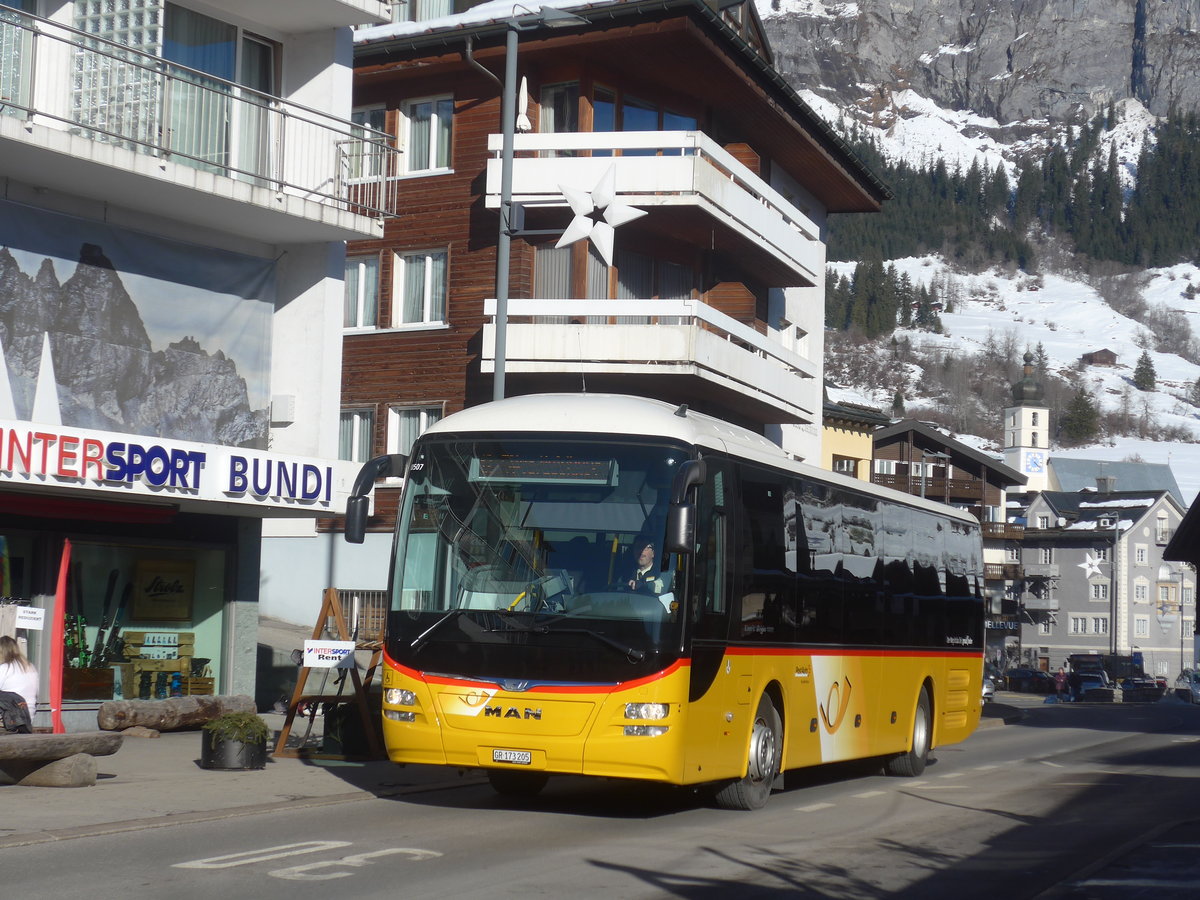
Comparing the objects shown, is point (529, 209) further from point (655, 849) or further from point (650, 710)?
point (655, 849)

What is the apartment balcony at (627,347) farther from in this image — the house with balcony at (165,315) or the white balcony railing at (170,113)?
the white balcony railing at (170,113)

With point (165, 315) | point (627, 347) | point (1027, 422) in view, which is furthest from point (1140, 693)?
point (1027, 422)

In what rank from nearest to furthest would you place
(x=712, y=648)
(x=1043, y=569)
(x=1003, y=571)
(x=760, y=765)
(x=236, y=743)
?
(x=712, y=648) < (x=760, y=765) < (x=236, y=743) < (x=1003, y=571) < (x=1043, y=569)

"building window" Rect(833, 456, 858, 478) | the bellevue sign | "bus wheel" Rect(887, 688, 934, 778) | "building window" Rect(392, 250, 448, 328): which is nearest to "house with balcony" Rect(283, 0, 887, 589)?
"building window" Rect(392, 250, 448, 328)

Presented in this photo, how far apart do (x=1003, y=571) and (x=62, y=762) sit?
9677cm

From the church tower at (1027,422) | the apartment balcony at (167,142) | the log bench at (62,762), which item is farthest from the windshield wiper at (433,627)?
the church tower at (1027,422)

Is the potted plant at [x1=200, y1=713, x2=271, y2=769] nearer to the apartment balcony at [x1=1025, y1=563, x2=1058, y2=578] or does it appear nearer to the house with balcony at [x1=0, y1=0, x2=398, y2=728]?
the house with balcony at [x1=0, y1=0, x2=398, y2=728]

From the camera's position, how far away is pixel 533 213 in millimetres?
32406

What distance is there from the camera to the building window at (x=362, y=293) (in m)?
35.3

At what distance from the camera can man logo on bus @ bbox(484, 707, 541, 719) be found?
43.0 ft

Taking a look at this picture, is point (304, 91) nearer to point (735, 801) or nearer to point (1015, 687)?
point (735, 801)

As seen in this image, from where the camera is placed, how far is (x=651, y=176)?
31.4 metres

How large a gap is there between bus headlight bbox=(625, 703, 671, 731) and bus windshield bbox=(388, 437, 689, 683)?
24cm

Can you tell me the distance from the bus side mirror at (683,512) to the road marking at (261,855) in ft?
10.4
